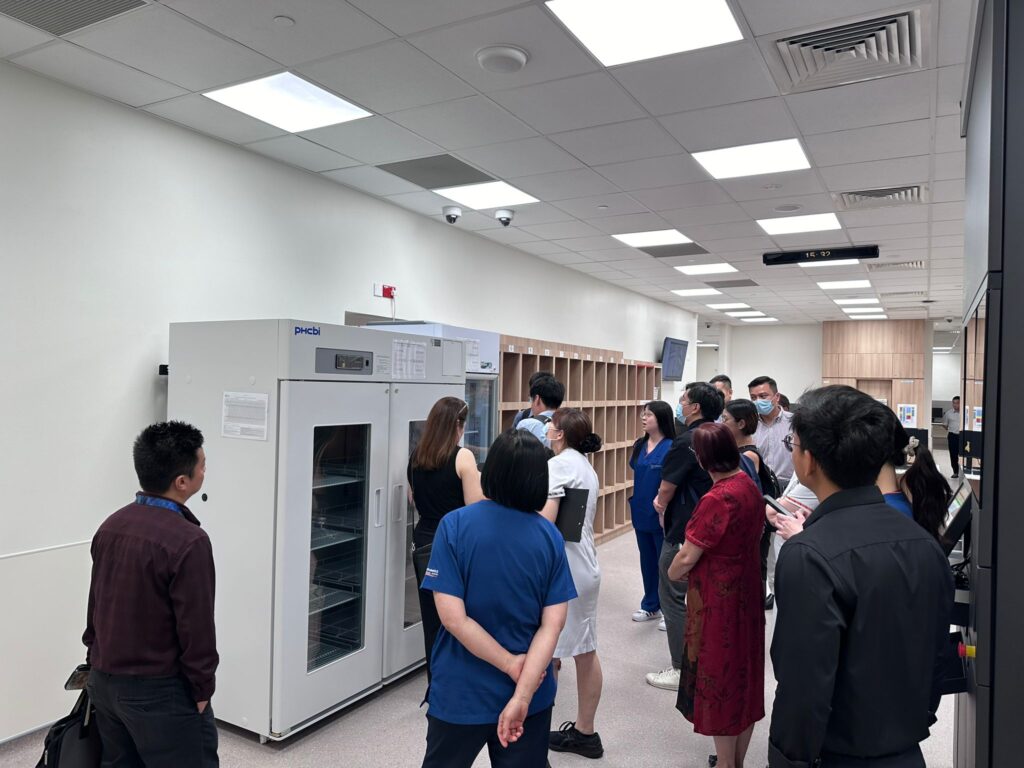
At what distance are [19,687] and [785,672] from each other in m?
3.25

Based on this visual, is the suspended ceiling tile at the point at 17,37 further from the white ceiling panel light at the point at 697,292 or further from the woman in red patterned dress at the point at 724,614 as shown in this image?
the white ceiling panel light at the point at 697,292

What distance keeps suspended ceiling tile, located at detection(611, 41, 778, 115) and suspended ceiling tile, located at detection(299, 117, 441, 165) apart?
131cm

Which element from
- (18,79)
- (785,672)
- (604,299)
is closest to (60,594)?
(18,79)

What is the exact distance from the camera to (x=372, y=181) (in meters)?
4.57

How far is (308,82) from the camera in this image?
10.2 feet

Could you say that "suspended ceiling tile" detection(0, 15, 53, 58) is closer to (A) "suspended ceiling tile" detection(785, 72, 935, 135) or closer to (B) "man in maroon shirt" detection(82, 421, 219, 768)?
(B) "man in maroon shirt" detection(82, 421, 219, 768)

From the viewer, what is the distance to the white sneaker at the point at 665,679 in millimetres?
3594

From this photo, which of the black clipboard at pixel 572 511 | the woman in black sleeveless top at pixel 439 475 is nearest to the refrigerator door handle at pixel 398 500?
the woman in black sleeveless top at pixel 439 475

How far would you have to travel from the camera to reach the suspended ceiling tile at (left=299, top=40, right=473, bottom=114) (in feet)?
9.31

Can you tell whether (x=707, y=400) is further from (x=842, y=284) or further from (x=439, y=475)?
(x=842, y=284)

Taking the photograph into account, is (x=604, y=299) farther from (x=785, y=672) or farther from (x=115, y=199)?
(x=785, y=672)

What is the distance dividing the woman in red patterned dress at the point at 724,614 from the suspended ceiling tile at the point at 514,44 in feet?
6.09

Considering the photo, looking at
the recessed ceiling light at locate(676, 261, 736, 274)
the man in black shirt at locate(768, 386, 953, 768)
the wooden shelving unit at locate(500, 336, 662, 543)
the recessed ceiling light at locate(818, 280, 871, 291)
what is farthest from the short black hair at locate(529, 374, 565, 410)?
the recessed ceiling light at locate(818, 280, 871, 291)

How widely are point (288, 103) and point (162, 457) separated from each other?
7.09ft
